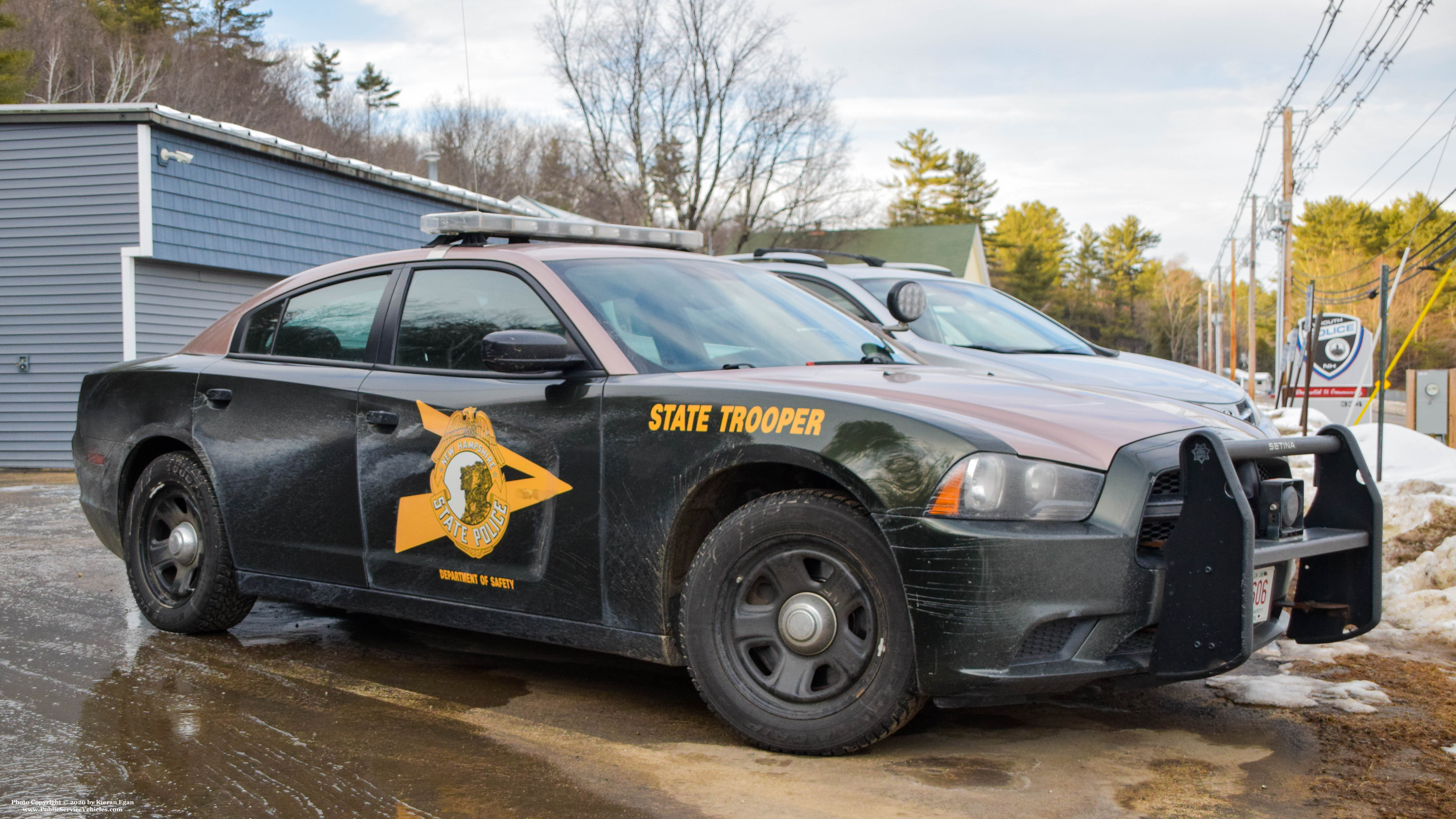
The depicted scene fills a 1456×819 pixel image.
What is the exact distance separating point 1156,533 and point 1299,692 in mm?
1344

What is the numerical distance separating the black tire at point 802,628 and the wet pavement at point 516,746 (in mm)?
132

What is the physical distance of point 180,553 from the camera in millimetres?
5035

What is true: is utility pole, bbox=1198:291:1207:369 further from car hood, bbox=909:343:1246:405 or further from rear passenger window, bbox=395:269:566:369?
rear passenger window, bbox=395:269:566:369

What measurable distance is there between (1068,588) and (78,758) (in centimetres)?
282

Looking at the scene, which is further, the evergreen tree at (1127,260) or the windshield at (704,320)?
the evergreen tree at (1127,260)

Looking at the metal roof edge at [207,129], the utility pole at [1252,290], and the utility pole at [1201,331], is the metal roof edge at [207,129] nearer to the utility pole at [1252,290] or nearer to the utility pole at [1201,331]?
the utility pole at [1252,290]

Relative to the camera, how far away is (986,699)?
317 centimetres

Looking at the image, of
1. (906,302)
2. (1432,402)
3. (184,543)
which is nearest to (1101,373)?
(906,302)

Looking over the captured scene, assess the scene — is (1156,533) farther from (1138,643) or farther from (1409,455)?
(1409,455)

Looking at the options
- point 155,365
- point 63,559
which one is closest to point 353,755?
point 155,365

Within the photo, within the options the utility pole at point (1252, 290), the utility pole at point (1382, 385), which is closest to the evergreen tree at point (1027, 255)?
the utility pole at point (1252, 290)

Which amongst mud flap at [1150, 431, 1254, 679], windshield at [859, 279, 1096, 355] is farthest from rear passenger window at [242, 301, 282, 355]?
windshield at [859, 279, 1096, 355]

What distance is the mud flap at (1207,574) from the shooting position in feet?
10.0

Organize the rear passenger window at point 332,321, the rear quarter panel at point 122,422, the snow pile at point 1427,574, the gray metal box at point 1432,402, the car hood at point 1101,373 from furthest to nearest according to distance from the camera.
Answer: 1. the gray metal box at point 1432,402
2. the car hood at point 1101,373
3. the snow pile at point 1427,574
4. the rear quarter panel at point 122,422
5. the rear passenger window at point 332,321
